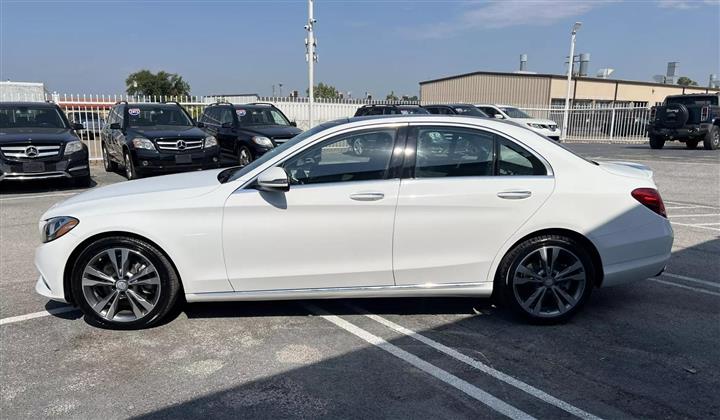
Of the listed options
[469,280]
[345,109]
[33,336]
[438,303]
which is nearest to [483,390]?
[469,280]

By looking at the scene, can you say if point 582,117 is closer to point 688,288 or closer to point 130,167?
point 130,167

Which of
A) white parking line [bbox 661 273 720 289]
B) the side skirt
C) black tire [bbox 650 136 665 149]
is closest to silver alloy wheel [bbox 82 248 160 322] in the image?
the side skirt

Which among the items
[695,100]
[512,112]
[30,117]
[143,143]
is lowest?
[143,143]

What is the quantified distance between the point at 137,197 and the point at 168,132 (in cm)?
804

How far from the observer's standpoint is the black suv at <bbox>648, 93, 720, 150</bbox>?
1953cm

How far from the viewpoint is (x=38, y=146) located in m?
9.85

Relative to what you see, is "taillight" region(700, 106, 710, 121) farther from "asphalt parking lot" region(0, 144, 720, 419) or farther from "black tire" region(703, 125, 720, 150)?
"asphalt parking lot" region(0, 144, 720, 419)

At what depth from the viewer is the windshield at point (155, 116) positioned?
40.1ft

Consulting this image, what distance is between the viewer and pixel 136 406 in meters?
3.12

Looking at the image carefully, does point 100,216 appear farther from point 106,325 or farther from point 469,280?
point 469,280

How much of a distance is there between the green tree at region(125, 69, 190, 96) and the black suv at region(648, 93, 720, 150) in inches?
2383

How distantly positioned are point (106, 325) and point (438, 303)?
273cm

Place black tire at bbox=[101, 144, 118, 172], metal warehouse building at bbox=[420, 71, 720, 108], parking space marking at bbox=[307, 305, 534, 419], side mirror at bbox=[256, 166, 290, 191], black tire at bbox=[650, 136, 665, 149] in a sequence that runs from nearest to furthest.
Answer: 1. parking space marking at bbox=[307, 305, 534, 419]
2. side mirror at bbox=[256, 166, 290, 191]
3. black tire at bbox=[101, 144, 118, 172]
4. black tire at bbox=[650, 136, 665, 149]
5. metal warehouse building at bbox=[420, 71, 720, 108]

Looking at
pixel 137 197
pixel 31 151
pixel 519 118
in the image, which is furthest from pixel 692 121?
pixel 137 197
